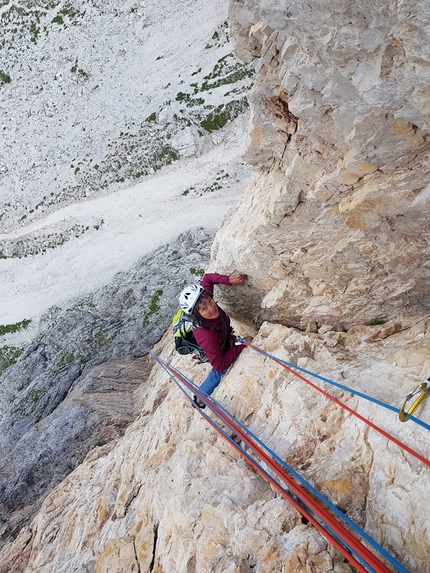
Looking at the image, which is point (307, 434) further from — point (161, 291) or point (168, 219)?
point (168, 219)

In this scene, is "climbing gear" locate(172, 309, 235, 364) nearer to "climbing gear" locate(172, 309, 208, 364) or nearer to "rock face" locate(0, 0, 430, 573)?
"climbing gear" locate(172, 309, 208, 364)

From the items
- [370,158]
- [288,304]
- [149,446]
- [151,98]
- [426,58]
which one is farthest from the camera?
[151,98]

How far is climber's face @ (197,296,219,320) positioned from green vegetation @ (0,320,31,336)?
22.8m

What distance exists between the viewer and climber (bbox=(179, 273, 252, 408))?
8.78 metres

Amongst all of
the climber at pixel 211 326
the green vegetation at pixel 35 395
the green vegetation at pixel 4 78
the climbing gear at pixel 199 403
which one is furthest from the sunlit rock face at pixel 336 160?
the green vegetation at pixel 4 78

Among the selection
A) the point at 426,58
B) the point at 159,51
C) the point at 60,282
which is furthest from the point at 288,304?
the point at 159,51

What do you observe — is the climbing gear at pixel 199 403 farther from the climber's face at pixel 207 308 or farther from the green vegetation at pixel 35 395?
the green vegetation at pixel 35 395

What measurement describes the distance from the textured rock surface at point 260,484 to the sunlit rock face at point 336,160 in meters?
1.01

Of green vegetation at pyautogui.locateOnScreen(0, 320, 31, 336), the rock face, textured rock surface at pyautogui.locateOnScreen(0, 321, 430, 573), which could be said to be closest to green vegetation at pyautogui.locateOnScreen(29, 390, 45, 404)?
green vegetation at pyautogui.locateOnScreen(0, 320, 31, 336)

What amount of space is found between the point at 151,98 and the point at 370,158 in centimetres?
2661

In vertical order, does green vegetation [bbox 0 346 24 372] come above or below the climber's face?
below

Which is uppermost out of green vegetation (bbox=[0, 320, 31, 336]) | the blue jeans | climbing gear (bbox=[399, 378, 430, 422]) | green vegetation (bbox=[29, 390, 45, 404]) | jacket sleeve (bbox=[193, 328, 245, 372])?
climbing gear (bbox=[399, 378, 430, 422])

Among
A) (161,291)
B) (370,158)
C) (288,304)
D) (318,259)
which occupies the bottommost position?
(161,291)

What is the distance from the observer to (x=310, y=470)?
5977mm
